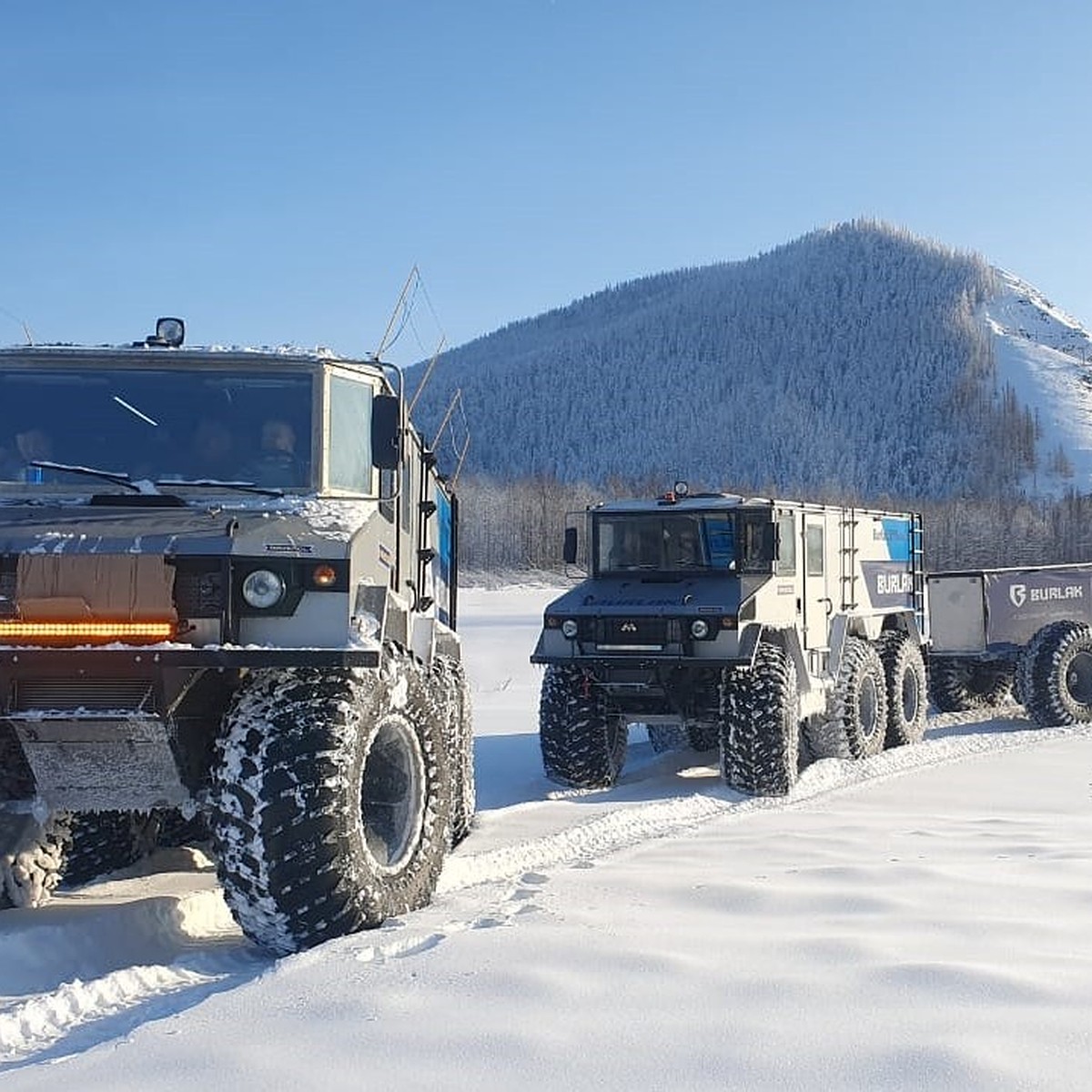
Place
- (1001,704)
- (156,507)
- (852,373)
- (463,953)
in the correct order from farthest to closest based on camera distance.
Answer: (852,373) < (1001,704) < (156,507) < (463,953)

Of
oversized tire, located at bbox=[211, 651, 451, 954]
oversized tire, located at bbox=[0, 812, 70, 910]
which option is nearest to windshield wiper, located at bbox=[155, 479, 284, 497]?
oversized tire, located at bbox=[211, 651, 451, 954]

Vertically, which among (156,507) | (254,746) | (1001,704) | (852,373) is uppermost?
(852,373)

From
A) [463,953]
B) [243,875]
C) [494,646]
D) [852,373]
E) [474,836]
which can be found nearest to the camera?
[463,953]

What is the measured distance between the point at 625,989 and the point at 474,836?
3.95 m

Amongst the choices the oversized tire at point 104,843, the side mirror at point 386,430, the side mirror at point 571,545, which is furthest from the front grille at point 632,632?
the side mirror at point 386,430

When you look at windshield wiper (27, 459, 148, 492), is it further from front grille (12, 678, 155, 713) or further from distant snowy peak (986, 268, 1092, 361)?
distant snowy peak (986, 268, 1092, 361)

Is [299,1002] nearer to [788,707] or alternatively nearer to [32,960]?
[32,960]

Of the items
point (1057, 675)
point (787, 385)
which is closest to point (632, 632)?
point (1057, 675)

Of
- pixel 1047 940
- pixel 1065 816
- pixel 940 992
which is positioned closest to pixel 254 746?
pixel 940 992

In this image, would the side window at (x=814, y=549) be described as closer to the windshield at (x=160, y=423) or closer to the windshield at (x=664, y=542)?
the windshield at (x=664, y=542)

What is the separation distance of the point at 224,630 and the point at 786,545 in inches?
251

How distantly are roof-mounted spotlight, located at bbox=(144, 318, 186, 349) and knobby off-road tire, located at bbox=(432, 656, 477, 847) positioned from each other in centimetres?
231

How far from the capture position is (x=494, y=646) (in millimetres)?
27219

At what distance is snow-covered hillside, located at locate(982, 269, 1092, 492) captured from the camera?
107m
